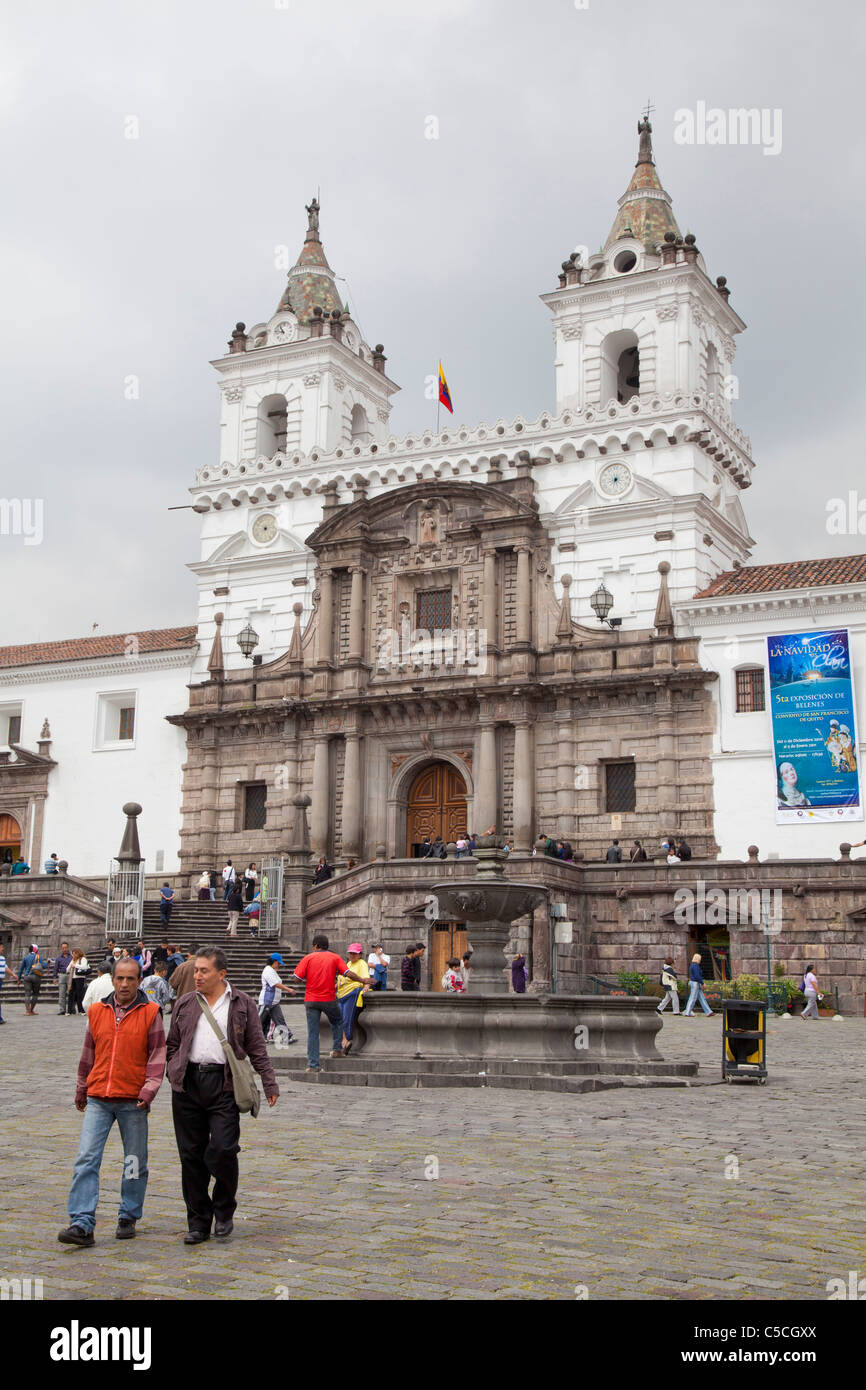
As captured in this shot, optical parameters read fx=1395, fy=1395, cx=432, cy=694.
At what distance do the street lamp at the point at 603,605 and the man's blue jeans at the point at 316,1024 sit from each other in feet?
71.6

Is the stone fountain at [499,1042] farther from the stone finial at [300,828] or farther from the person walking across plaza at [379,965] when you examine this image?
the stone finial at [300,828]

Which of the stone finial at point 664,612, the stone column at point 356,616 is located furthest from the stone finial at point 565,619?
the stone column at point 356,616

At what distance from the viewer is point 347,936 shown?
32.0 m

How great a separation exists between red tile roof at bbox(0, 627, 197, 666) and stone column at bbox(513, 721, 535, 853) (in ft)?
38.0

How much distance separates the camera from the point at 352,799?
1513 inches

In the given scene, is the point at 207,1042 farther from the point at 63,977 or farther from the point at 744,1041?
the point at 63,977

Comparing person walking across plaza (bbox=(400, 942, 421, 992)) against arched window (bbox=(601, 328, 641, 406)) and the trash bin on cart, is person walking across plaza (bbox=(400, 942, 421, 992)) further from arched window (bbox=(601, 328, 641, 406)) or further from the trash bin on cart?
arched window (bbox=(601, 328, 641, 406))

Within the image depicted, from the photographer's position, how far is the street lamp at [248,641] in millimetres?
41062

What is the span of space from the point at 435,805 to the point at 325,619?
622cm

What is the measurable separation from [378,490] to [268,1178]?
107 ft

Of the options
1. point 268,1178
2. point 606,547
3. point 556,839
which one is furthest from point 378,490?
point 268,1178

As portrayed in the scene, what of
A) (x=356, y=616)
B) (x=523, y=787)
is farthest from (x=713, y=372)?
(x=523, y=787)

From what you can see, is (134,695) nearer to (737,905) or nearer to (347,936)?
(347,936)

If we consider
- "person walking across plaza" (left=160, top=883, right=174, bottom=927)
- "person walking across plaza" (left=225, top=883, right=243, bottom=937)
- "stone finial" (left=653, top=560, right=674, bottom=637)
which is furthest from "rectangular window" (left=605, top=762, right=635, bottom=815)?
"person walking across plaza" (left=160, top=883, right=174, bottom=927)
